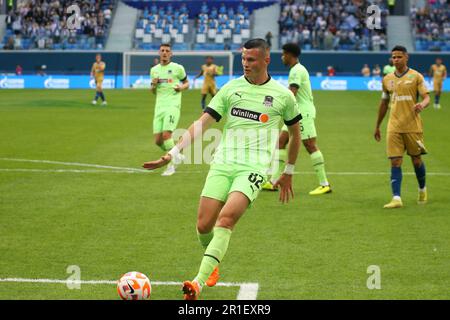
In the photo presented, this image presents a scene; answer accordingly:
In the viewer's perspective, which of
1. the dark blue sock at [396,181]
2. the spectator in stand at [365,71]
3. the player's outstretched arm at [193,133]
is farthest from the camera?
the spectator in stand at [365,71]

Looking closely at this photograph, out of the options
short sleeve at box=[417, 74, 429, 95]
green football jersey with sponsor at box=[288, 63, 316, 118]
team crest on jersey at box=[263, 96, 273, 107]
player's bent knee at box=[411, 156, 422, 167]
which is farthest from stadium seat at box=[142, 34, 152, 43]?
team crest on jersey at box=[263, 96, 273, 107]

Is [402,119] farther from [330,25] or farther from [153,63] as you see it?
[330,25]

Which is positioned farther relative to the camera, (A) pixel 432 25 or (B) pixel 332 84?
(A) pixel 432 25

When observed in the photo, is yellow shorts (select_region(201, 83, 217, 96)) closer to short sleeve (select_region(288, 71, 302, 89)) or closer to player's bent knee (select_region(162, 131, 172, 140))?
player's bent knee (select_region(162, 131, 172, 140))

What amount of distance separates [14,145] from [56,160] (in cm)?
337

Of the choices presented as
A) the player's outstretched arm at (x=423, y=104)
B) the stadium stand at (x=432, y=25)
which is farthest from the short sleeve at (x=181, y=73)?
the stadium stand at (x=432, y=25)

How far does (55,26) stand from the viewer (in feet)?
191

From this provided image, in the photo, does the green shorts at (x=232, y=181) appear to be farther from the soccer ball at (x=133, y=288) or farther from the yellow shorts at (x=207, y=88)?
the yellow shorts at (x=207, y=88)

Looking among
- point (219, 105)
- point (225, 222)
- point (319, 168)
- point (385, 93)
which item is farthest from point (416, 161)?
point (225, 222)

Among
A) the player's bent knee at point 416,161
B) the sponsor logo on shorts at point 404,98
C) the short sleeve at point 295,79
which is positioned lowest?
the player's bent knee at point 416,161

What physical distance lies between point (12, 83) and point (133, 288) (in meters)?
48.3

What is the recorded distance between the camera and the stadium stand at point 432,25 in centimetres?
5741

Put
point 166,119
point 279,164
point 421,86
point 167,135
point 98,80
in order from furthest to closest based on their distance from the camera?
1. point 98,80
2. point 167,135
3. point 166,119
4. point 279,164
5. point 421,86

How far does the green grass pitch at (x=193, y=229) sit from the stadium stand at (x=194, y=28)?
38398 millimetres
